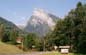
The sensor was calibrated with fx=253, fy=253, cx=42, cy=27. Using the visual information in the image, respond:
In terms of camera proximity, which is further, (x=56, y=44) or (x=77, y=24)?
(x=56, y=44)

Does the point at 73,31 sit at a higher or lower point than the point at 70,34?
higher

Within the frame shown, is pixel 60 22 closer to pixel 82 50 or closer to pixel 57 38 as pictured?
pixel 57 38

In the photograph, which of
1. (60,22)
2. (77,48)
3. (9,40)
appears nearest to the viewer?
(77,48)

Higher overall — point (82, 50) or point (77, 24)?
point (77, 24)

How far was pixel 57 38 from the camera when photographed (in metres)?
80.8

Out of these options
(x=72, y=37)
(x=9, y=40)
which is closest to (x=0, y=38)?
(x=9, y=40)

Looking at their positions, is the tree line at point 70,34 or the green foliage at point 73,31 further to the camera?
the tree line at point 70,34

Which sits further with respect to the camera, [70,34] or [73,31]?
[70,34]

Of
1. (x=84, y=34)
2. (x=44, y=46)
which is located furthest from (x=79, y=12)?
Result: (x=44, y=46)

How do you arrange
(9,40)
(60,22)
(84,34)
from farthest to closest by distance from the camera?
1. (9,40)
2. (60,22)
3. (84,34)

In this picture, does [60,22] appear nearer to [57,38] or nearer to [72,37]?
[57,38]

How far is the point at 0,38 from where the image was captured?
96812mm

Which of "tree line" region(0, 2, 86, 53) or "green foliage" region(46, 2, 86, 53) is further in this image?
"tree line" region(0, 2, 86, 53)

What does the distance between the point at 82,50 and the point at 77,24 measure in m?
7.52
